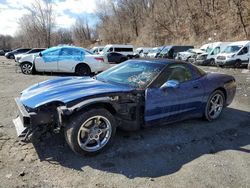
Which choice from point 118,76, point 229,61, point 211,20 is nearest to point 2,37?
point 211,20

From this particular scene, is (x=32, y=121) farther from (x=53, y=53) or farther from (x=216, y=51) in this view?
(x=216, y=51)

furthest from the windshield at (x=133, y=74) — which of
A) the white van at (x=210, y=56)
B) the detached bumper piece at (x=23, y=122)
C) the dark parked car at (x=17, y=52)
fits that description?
the dark parked car at (x=17, y=52)

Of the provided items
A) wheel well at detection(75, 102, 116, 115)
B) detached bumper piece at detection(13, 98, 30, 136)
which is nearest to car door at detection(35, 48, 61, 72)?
detached bumper piece at detection(13, 98, 30, 136)

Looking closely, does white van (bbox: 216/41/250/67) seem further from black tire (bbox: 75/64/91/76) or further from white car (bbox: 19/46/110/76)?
black tire (bbox: 75/64/91/76)

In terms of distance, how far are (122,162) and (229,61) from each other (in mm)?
18797

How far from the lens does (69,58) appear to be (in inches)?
521

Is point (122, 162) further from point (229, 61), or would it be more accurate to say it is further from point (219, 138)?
point (229, 61)

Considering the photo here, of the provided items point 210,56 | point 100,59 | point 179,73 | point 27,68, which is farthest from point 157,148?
point 210,56

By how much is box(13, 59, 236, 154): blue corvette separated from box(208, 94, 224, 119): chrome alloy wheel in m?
0.02

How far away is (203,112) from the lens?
18.8 ft

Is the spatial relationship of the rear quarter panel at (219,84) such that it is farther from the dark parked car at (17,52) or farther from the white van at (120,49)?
the dark parked car at (17,52)

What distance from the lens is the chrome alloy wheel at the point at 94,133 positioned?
4.02 m

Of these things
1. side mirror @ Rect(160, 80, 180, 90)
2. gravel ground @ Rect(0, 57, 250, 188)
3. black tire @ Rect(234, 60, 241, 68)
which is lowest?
gravel ground @ Rect(0, 57, 250, 188)

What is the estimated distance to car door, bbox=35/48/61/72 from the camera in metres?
13.3
